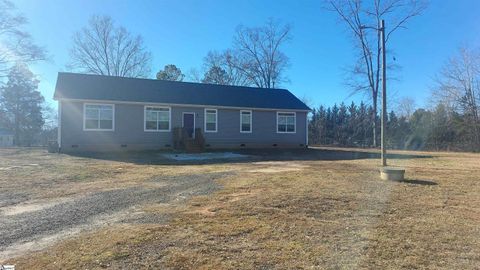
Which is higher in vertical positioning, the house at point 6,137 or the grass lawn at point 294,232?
the house at point 6,137

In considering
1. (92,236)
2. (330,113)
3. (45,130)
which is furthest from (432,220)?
(45,130)

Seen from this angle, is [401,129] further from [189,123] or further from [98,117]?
[98,117]

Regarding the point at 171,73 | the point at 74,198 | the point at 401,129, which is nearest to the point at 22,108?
the point at 171,73

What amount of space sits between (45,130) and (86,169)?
4600 cm

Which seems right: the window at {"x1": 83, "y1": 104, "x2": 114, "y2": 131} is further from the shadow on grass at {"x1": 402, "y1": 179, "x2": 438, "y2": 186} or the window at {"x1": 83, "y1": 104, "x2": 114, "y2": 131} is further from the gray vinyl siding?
the shadow on grass at {"x1": 402, "y1": 179, "x2": 438, "y2": 186}

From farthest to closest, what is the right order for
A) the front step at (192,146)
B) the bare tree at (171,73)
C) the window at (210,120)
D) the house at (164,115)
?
the bare tree at (171,73), the window at (210,120), the front step at (192,146), the house at (164,115)

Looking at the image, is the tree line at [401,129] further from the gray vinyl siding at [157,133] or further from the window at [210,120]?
the window at [210,120]

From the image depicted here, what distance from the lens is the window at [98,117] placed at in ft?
65.4

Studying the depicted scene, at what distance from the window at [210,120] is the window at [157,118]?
7.83 feet

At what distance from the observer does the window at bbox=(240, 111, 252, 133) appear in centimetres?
2397

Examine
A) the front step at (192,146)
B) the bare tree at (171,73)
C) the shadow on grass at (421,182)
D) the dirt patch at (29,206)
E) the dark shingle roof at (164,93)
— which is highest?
the bare tree at (171,73)

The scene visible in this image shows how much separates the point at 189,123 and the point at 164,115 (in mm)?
1577

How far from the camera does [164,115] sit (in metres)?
Answer: 21.8

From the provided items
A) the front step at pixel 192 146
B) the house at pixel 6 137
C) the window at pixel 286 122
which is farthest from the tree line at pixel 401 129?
the house at pixel 6 137
